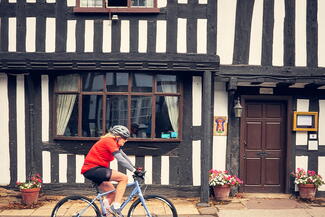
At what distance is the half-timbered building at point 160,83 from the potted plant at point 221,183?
1.16ft

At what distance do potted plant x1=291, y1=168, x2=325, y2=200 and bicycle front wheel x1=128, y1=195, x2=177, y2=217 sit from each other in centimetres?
382

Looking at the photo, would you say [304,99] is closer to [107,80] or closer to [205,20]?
[205,20]

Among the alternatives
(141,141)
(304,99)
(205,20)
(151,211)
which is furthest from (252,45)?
(151,211)

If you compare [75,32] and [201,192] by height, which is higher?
[75,32]

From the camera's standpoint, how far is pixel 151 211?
6.08 m

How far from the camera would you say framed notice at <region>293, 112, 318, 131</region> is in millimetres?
8867

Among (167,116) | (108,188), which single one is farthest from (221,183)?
(108,188)

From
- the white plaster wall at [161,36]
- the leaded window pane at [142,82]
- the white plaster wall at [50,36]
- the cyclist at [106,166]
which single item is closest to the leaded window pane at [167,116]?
the leaded window pane at [142,82]

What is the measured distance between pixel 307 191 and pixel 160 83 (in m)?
4.12

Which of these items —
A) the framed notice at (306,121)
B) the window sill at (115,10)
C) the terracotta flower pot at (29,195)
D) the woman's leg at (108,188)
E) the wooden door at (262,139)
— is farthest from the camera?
the wooden door at (262,139)

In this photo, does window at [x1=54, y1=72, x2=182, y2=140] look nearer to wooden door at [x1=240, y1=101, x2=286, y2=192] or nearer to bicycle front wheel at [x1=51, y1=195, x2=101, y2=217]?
wooden door at [x1=240, y1=101, x2=286, y2=192]

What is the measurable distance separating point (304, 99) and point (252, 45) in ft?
5.97

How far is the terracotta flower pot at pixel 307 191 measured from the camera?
845 cm

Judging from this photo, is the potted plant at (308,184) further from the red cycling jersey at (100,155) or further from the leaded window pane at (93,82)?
the leaded window pane at (93,82)
